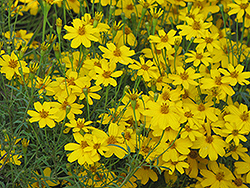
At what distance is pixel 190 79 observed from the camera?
118cm

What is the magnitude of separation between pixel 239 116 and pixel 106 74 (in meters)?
0.46

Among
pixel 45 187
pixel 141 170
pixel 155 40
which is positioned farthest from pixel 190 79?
pixel 45 187

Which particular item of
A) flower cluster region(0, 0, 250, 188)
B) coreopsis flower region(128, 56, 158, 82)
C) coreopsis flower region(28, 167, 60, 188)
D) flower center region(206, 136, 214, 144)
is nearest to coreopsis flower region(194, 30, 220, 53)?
flower cluster region(0, 0, 250, 188)

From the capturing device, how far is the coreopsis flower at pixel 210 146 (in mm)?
1134

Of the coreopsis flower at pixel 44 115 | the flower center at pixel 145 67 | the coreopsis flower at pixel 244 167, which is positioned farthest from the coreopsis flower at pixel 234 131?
the coreopsis flower at pixel 44 115

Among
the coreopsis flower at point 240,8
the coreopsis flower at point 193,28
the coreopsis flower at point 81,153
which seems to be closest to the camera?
the coreopsis flower at point 81,153

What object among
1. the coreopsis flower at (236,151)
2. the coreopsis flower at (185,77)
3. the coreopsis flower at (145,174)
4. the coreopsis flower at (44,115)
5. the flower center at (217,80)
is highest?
the coreopsis flower at (44,115)

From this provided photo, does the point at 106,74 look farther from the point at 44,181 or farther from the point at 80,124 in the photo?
the point at 44,181

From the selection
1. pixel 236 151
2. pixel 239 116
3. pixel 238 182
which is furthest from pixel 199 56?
pixel 238 182

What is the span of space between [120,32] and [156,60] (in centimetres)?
21

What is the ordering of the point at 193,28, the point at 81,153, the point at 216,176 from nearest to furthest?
the point at 81,153, the point at 216,176, the point at 193,28

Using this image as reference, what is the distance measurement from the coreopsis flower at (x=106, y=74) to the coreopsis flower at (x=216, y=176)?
0.44 metres

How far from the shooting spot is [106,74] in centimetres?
112

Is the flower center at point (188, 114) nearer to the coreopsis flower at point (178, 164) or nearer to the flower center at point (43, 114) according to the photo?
the coreopsis flower at point (178, 164)
